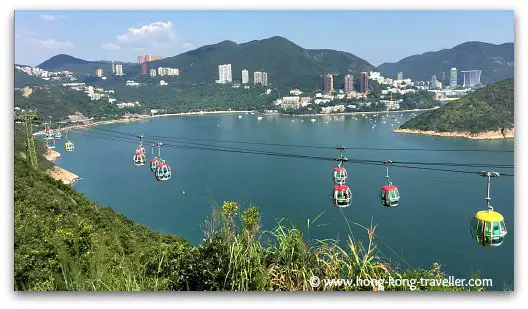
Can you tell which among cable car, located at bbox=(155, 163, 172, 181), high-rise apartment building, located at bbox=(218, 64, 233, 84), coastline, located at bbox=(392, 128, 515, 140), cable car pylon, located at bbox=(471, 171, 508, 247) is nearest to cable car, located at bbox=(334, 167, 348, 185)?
cable car pylon, located at bbox=(471, 171, 508, 247)

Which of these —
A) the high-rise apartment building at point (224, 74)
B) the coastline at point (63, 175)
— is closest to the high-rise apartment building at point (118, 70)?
the high-rise apartment building at point (224, 74)

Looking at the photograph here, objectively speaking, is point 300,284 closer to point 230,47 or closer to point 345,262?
point 345,262

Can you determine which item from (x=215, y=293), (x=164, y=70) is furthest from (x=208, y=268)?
(x=164, y=70)

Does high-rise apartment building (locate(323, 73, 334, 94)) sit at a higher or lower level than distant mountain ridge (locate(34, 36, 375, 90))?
lower

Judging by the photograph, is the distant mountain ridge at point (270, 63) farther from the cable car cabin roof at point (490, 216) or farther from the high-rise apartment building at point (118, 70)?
the cable car cabin roof at point (490, 216)

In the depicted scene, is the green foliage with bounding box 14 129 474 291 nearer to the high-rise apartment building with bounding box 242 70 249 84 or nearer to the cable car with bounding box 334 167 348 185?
the cable car with bounding box 334 167 348 185

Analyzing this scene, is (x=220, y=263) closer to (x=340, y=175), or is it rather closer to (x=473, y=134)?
(x=340, y=175)
